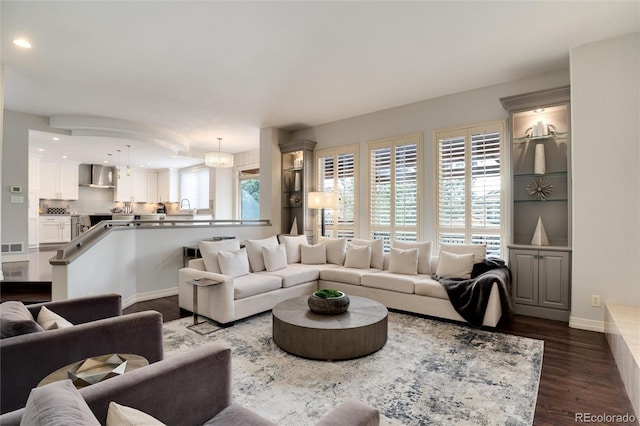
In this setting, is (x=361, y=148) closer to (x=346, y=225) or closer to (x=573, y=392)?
(x=346, y=225)

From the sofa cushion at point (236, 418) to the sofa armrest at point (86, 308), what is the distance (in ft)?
5.44

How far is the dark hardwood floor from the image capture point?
7.09ft

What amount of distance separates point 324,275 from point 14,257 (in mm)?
5834

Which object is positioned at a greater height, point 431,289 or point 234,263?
point 234,263

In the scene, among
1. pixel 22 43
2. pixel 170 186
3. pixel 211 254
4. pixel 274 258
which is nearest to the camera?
pixel 22 43

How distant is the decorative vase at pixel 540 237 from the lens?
13.5 ft

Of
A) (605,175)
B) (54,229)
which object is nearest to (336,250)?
(605,175)

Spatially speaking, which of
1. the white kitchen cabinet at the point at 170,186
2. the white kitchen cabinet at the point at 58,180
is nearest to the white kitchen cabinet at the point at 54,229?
the white kitchen cabinet at the point at 58,180

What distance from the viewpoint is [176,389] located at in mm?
1383

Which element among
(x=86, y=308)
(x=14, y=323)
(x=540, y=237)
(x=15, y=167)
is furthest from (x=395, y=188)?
(x=15, y=167)

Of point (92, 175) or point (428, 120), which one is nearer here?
point (428, 120)

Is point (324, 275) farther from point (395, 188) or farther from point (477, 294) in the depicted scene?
point (477, 294)

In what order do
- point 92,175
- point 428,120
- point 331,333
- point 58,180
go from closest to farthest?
1. point 331,333
2. point 428,120
3. point 58,180
4. point 92,175

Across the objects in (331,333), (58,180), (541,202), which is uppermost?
(58,180)
